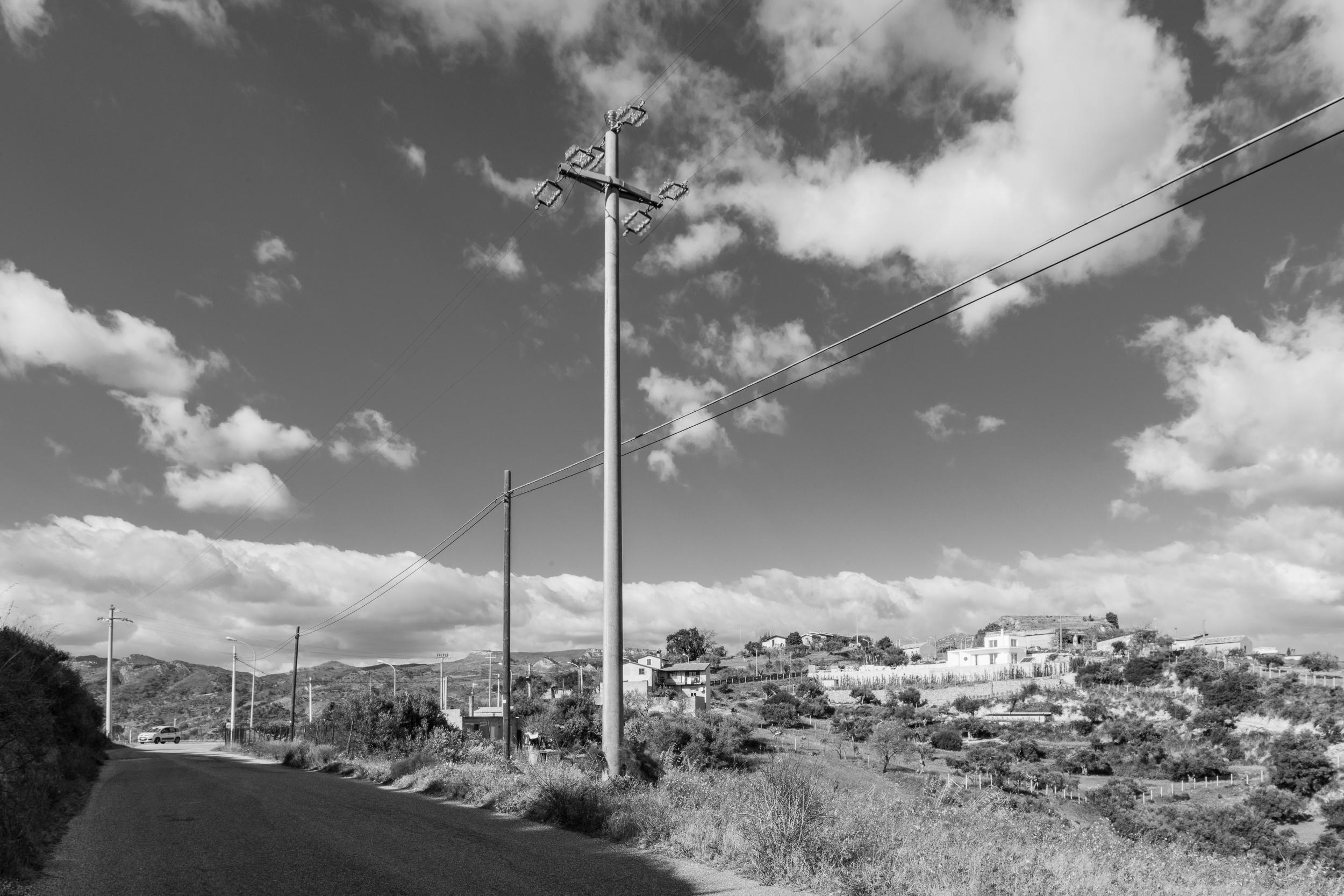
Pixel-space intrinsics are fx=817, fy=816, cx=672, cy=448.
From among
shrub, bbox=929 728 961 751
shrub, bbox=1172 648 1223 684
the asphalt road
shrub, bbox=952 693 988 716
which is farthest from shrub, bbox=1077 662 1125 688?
the asphalt road

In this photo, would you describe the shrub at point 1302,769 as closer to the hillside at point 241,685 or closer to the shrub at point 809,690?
the shrub at point 809,690

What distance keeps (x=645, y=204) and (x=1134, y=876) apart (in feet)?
47.1

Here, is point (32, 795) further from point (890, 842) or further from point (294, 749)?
point (294, 749)

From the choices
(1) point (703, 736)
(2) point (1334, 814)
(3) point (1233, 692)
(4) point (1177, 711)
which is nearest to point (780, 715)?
(1) point (703, 736)

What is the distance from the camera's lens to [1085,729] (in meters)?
69.6

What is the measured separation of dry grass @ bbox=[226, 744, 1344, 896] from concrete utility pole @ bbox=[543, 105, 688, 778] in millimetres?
1542

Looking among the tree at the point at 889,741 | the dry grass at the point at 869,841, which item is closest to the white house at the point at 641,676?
the tree at the point at 889,741

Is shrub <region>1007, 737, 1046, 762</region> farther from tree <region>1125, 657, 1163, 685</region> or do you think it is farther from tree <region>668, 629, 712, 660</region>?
tree <region>668, 629, 712, 660</region>

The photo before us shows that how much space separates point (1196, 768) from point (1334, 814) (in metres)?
14.2

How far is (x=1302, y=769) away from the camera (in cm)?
4691

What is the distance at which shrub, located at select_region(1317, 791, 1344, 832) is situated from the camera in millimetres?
38812

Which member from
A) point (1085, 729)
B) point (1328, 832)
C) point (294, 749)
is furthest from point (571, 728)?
point (1085, 729)

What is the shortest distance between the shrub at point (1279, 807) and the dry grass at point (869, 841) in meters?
35.7

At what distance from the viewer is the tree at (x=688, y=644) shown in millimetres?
Result: 165125
